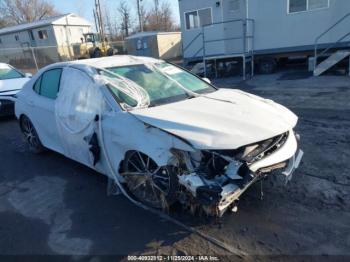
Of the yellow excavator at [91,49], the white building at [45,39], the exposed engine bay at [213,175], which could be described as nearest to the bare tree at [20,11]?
the white building at [45,39]

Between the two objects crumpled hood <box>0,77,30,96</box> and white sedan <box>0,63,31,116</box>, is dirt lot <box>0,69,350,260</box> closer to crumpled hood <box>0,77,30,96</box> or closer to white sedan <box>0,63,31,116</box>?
white sedan <box>0,63,31,116</box>

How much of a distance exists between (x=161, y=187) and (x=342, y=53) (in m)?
11.0

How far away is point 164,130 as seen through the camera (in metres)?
2.94

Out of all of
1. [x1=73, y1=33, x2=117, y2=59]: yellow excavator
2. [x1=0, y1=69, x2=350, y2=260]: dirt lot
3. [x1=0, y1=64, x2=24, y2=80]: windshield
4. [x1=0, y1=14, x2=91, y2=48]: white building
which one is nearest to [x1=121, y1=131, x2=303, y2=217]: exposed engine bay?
[x1=0, y1=69, x2=350, y2=260]: dirt lot

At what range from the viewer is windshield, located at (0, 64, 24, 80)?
31.3 ft

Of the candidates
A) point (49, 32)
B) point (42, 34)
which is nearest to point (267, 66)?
point (49, 32)

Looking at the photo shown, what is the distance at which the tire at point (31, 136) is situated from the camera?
537 centimetres

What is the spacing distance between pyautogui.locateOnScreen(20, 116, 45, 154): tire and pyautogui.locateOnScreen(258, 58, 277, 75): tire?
1127 centimetres

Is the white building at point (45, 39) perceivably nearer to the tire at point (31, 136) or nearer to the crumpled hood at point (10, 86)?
the crumpled hood at point (10, 86)

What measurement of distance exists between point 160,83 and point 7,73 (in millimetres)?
7771

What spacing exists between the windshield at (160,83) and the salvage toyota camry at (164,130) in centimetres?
1

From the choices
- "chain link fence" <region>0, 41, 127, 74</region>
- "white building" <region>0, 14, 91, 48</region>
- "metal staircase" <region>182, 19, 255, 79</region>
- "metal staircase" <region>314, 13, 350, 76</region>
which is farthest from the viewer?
"white building" <region>0, 14, 91, 48</region>

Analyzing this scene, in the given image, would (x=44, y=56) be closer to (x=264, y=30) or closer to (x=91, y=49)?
(x=91, y=49)

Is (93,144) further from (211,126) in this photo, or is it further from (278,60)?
(278,60)
